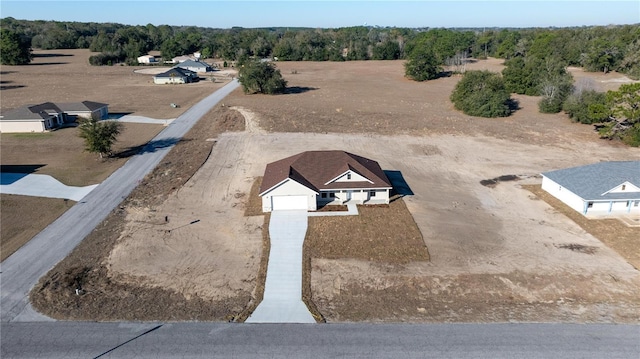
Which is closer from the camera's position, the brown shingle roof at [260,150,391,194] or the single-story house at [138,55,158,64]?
the brown shingle roof at [260,150,391,194]

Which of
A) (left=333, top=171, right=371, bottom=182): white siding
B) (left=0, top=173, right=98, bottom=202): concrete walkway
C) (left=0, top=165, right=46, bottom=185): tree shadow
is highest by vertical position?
(left=333, top=171, right=371, bottom=182): white siding

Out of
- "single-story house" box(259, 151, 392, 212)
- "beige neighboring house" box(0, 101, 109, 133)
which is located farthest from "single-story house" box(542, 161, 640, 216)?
"beige neighboring house" box(0, 101, 109, 133)

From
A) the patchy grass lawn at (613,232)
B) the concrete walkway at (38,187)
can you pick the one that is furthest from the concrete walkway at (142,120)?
the patchy grass lawn at (613,232)

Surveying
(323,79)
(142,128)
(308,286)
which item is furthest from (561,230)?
(323,79)

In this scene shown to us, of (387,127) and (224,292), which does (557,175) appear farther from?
(224,292)

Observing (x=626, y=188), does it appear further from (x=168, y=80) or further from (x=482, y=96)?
(x=168, y=80)

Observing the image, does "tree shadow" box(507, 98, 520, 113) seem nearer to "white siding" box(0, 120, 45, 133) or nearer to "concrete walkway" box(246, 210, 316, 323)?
"concrete walkway" box(246, 210, 316, 323)
